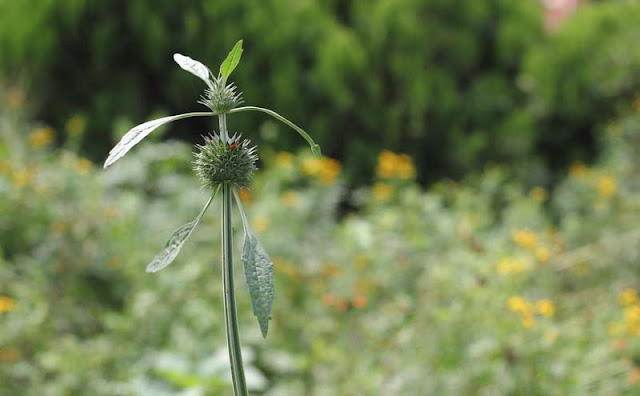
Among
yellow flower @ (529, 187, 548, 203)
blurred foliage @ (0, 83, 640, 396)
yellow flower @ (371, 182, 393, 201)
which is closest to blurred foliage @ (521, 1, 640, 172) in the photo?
yellow flower @ (529, 187, 548, 203)

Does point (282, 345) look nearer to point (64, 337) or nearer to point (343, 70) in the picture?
point (64, 337)

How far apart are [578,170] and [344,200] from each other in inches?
54.7

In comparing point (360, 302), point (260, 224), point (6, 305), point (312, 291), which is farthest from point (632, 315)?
point (6, 305)

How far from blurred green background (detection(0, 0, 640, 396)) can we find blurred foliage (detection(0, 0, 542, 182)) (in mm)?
14

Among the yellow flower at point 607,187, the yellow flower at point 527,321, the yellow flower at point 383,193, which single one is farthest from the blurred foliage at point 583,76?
the yellow flower at point 527,321

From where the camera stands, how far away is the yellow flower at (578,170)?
4107mm

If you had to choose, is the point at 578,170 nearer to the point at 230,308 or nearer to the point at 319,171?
the point at 319,171

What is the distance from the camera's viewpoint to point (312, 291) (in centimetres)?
269

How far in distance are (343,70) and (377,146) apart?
50 centimetres

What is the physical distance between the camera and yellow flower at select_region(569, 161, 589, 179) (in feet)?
13.5

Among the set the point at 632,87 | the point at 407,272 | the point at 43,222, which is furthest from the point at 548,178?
the point at 43,222

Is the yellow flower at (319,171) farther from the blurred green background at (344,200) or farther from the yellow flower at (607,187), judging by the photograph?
the yellow flower at (607,187)

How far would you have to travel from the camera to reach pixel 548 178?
4586 mm

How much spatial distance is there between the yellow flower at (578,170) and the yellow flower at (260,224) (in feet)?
6.53
